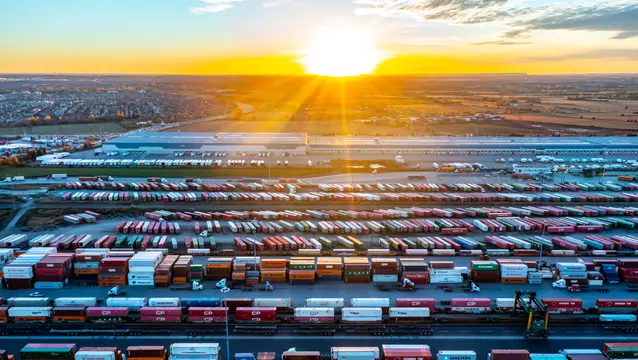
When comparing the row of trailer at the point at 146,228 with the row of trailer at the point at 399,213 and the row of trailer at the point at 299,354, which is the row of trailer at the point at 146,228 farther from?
the row of trailer at the point at 299,354

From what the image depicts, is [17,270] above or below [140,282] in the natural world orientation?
above

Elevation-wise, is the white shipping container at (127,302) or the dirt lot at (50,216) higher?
the dirt lot at (50,216)

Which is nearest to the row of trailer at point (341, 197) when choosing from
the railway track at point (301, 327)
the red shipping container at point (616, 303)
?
the red shipping container at point (616, 303)

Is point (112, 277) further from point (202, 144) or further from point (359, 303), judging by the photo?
point (202, 144)

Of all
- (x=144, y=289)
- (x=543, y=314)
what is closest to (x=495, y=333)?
(x=543, y=314)

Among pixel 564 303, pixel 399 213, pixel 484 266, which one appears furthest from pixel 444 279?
pixel 399 213

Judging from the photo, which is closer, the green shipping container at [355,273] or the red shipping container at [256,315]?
the red shipping container at [256,315]
